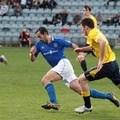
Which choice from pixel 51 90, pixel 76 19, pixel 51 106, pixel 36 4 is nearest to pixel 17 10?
pixel 36 4

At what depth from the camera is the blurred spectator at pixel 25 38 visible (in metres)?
31.2

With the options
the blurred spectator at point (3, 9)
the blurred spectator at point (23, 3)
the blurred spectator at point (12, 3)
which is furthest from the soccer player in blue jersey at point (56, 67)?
the blurred spectator at point (12, 3)

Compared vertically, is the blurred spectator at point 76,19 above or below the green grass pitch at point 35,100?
below

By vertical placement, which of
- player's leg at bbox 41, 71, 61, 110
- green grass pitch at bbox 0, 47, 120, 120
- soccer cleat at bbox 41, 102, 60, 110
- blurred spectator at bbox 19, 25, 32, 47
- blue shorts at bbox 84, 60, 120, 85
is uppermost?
blue shorts at bbox 84, 60, 120, 85

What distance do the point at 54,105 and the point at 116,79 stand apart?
1.28 meters

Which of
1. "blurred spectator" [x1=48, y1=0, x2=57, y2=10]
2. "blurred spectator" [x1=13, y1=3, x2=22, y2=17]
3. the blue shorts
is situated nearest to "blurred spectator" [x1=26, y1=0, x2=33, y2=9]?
"blurred spectator" [x1=13, y1=3, x2=22, y2=17]

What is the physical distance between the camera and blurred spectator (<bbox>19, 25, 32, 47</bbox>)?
102 feet

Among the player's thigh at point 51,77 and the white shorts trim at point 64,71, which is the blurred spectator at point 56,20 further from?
the player's thigh at point 51,77

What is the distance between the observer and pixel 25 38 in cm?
3142

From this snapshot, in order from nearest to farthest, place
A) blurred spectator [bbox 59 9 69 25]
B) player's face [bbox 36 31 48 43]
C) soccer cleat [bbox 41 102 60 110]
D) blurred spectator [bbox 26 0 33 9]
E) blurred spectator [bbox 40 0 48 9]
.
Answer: soccer cleat [bbox 41 102 60 110] → player's face [bbox 36 31 48 43] → blurred spectator [bbox 59 9 69 25] → blurred spectator [bbox 40 0 48 9] → blurred spectator [bbox 26 0 33 9]

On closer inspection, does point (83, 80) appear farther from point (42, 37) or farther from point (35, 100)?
point (35, 100)

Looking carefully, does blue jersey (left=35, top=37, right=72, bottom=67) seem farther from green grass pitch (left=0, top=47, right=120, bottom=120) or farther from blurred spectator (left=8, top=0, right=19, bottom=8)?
blurred spectator (left=8, top=0, right=19, bottom=8)

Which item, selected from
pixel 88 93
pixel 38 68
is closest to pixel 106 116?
pixel 88 93

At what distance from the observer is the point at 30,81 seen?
15.2 metres
